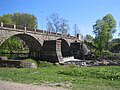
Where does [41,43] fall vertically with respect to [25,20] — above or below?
below

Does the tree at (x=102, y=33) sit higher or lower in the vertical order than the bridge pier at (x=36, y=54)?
higher

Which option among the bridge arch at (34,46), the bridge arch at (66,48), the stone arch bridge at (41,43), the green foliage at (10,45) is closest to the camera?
the stone arch bridge at (41,43)

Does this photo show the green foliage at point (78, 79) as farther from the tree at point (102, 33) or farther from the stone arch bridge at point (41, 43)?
the tree at point (102, 33)

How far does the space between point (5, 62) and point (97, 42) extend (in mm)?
39963

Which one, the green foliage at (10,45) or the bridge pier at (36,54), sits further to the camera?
the green foliage at (10,45)

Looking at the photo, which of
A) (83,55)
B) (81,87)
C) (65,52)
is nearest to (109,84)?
(81,87)

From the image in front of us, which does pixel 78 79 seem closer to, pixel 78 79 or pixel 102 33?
pixel 78 79

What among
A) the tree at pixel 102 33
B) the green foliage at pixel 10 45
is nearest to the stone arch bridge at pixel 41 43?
the tree at pixel 102 33

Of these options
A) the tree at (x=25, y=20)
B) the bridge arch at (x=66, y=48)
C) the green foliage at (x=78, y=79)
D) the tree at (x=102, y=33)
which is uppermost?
the tree at (x=25, y=20)

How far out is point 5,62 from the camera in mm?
32688

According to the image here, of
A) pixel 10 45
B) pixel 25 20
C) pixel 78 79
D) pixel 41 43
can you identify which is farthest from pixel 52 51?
pixel 25 20

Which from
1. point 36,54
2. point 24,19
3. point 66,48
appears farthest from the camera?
point 24,19

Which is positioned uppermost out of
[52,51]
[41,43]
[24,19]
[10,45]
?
[24,19]

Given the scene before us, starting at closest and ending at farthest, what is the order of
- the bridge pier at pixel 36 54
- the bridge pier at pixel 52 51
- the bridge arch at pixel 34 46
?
the bridge pier at pixel 52 51, the bridge arch at pixel 34 46, the bridge pier at pixel 36 54
